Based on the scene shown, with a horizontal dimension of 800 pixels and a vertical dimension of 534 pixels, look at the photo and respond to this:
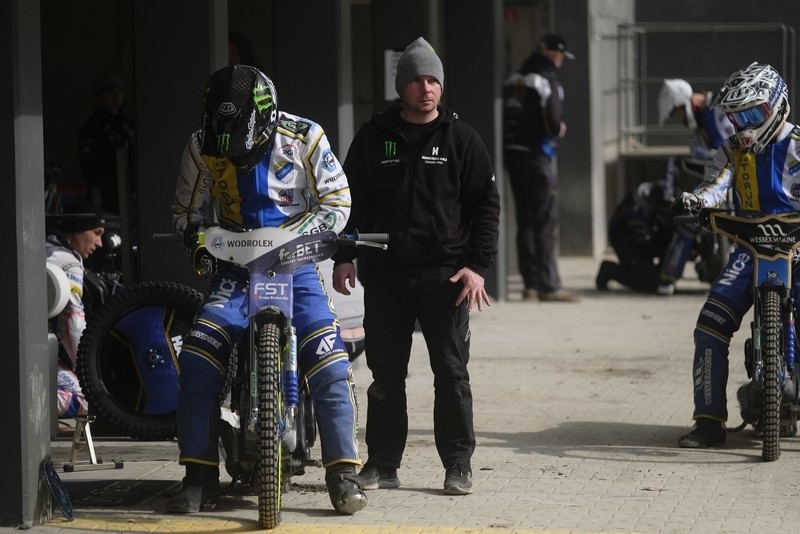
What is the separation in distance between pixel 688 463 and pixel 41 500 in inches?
123

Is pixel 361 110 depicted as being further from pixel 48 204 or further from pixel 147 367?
pixel 147 367

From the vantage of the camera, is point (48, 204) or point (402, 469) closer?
point (402, 469)

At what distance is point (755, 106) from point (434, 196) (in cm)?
180

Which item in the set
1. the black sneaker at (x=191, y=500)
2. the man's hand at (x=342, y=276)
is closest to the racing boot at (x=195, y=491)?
the black sneaker at (x=191, y=500)

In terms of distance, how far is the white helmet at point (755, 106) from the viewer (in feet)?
24.9

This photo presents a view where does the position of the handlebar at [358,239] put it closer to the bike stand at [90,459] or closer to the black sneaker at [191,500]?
the black sneaker at [191,500]

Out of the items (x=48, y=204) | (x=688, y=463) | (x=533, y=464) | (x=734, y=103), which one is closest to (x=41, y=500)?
(x=533, y=464)

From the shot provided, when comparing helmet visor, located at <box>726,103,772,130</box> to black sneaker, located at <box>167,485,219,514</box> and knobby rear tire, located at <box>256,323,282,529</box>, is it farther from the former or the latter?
black sneaker, located at <box>167,485,219,514</box>

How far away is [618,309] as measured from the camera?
14.2m

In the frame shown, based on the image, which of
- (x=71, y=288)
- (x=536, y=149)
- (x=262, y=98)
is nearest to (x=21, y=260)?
A: (x=262, y=98)

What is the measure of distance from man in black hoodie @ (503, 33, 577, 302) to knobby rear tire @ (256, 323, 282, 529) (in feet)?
27.1

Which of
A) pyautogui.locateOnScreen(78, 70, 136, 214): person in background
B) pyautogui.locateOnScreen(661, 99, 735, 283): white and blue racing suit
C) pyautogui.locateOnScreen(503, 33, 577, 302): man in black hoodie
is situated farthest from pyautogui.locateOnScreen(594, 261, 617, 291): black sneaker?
pyautogui.locateOnScreen(78, 70, 136, 214): person in background

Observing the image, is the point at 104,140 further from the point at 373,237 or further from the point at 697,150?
the point at 373,237

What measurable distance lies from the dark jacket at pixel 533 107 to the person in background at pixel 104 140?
11.5 feet
